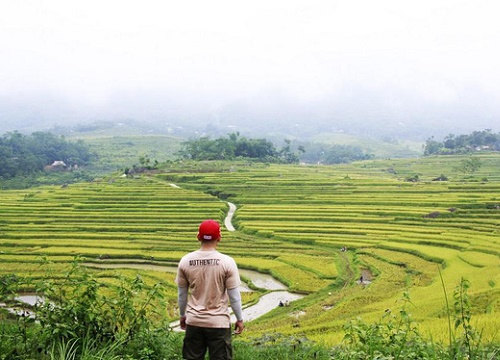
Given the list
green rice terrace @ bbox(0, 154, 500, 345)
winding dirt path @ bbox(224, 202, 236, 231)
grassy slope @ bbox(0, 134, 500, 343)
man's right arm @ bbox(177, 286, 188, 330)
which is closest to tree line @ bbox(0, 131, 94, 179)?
green rice terrace @ bbox(0, 154, 500, 345)

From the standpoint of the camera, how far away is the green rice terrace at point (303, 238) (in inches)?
851

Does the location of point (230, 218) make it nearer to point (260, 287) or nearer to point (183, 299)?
point (260, 287)

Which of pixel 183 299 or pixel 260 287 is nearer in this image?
pixel 183 299

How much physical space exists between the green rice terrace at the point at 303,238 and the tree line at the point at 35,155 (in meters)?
23.4

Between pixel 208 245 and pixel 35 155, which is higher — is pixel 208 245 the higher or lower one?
the higher one

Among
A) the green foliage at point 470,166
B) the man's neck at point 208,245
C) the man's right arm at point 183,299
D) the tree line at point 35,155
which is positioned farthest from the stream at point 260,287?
the tree line at point 35,155

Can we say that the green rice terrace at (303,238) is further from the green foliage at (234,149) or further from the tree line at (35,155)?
the green foliage at (234,149)

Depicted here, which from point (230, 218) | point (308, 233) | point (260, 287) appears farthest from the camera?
point (230, 218)

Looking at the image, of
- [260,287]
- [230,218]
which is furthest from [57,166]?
[260,287]

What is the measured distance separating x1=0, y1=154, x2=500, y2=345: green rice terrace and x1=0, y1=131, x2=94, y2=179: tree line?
23.4 meters

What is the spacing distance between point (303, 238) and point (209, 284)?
109 ft

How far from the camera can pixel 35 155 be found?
113 m

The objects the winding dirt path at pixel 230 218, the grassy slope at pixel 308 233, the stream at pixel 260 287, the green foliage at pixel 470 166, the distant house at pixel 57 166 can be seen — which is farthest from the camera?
the distant house at pixel 57 166

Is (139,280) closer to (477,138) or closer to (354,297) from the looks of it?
(354,297)
